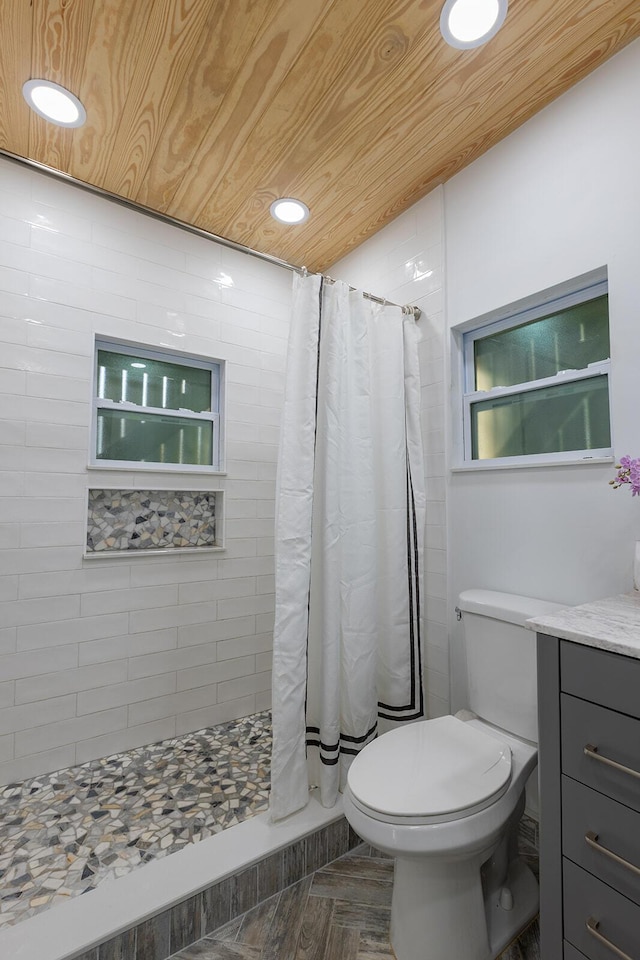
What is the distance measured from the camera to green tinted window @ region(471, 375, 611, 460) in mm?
1477

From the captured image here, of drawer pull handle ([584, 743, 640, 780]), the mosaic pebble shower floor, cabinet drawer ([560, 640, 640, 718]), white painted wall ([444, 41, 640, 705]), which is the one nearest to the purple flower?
white painted wall ([444, 41, 640, 705])

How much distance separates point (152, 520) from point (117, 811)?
1.15m

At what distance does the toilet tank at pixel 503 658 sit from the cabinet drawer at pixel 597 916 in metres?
0.45

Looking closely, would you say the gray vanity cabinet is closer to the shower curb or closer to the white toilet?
the white toilet

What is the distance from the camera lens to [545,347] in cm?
166

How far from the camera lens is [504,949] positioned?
1.23 m

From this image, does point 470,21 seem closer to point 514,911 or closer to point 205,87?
point 205,87

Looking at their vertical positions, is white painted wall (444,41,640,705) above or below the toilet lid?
above

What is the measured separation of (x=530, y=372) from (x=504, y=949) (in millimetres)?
1771

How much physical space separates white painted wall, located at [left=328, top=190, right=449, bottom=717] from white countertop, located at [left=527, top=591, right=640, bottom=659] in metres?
0.81

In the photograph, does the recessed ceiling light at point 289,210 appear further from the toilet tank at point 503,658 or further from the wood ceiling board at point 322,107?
the toilet tank at point 503,658

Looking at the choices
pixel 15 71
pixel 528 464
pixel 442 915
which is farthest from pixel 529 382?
pixel 15 71

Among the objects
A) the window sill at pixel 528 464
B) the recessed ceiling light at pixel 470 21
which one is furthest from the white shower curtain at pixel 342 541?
the recessed ceiling light at pixel 470 21

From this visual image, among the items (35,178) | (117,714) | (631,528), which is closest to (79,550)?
(117,714)
